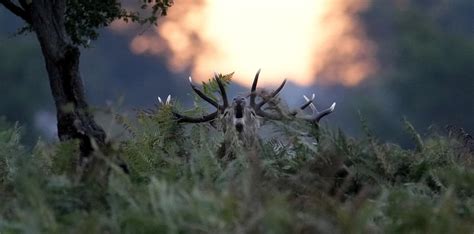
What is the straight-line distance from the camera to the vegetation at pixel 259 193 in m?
1.93

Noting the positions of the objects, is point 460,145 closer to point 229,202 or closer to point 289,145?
point 289,145

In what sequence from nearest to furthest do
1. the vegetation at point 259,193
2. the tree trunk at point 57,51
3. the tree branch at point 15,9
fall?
1. the vegetation at point 259,193
2. the tree trunk at point 57,51
3. the tree branch at point 15,9

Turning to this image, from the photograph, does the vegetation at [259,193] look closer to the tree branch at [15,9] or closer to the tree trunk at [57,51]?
the tree trunk at [57,51]

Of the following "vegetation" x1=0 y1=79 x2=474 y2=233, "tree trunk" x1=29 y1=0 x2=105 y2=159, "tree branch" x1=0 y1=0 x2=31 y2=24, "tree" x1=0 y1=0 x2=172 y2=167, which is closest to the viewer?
"vegetation" x1=0 y1=79 x2=474 y2=233

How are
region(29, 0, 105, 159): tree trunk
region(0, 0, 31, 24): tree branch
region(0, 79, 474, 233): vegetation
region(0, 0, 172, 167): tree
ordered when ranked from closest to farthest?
region(0, 79, 474, 233): vegetation < region(0, 0, 172, 167): tree < region(29, 0, 105, 159): tree trunk < region(0, 0, 31, 24): tree branch

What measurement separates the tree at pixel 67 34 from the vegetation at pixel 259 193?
237 millimetres

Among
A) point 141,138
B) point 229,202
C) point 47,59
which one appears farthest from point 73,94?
point 229,202

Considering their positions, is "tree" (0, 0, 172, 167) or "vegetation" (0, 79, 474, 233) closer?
"vegetation" (0, 79, 474, 233)

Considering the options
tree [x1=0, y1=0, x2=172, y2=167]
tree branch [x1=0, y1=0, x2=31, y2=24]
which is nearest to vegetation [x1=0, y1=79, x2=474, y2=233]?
tree [x1=0, y1=0, x2=172, y2=167]

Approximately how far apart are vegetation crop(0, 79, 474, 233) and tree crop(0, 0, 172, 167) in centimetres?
24

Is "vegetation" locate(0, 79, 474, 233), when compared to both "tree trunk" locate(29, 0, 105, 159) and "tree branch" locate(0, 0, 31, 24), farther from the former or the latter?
"tree branch" locate(0, 0, 31, 24)

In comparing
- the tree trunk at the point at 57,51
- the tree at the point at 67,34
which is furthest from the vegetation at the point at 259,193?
the tree trunk at the point at 57,51

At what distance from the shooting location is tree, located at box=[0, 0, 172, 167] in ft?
20.9

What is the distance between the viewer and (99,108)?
2.45 metres
